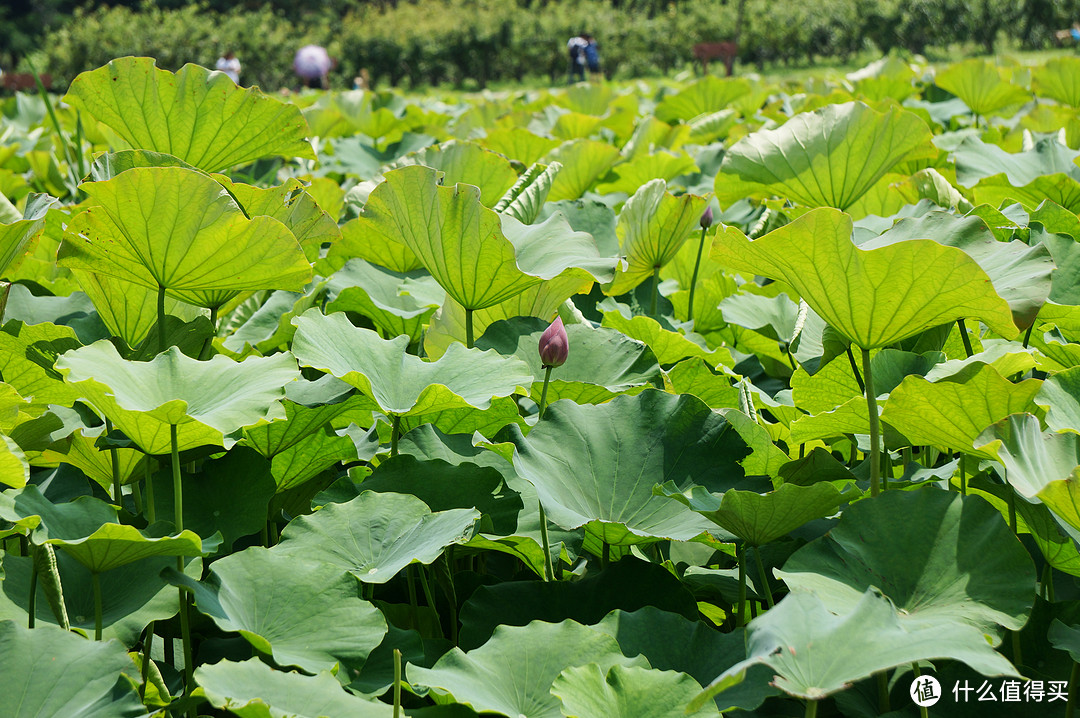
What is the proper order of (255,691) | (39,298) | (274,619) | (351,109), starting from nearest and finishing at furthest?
(255,691) → (274,619) → (39,298) → (351,109)

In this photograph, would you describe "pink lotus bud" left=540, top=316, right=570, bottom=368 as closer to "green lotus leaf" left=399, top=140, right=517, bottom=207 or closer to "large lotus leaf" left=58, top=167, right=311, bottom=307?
"large lotus leaf" left=58, top=167, right=311, bottom=307

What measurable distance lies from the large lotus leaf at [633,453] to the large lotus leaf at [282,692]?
0.90 feet

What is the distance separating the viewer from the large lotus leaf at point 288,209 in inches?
41.7

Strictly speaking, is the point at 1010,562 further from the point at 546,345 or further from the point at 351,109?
the point at 351,109

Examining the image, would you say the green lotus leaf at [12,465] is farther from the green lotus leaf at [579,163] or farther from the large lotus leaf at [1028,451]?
the green lotus leaf at [579,163]

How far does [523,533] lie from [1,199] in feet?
2.43

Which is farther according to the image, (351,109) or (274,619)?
(351,109)

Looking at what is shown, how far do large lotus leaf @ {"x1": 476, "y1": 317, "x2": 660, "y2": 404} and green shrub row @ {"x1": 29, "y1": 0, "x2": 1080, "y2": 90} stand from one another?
21.2 metres

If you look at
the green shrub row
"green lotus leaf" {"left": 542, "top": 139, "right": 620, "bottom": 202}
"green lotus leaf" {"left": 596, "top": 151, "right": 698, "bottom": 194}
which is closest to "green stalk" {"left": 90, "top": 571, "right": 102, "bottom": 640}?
"green lotus leaf" {"left": 542, "top": 139, "right": 620, "bottom": 202}

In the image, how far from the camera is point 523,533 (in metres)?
0.92

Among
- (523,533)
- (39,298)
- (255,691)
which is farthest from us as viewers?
(39,298)

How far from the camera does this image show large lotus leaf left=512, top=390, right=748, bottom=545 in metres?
0.88

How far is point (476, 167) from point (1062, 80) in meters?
2.30

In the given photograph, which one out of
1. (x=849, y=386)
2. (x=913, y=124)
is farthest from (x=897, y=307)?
(x=913, y=124)
